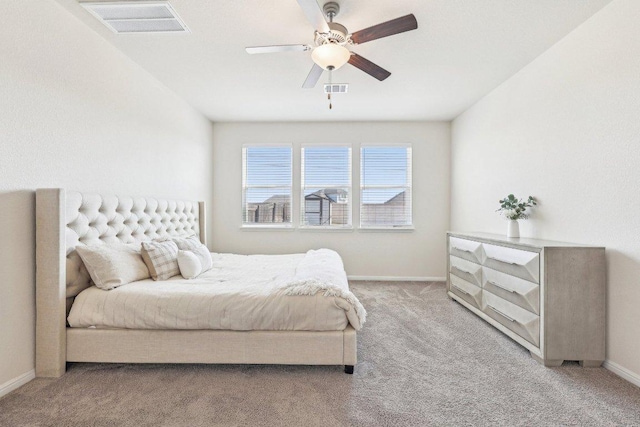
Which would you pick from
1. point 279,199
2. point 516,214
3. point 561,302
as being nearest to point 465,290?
point 516,214

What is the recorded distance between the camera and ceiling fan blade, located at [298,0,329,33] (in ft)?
5.58

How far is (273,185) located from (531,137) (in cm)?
346

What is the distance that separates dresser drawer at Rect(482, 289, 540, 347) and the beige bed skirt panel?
4.53 ft

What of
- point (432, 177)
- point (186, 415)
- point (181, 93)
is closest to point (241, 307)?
point (186, 415)

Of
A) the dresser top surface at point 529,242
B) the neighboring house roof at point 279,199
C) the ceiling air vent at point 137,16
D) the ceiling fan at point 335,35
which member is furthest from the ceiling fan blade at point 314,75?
the neighboring house roof at point 279,199

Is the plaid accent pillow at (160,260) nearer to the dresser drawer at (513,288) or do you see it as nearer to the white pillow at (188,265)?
the white pillow at (188,265)

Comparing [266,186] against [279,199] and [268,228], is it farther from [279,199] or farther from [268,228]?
[268,228]

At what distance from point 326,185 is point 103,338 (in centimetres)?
348

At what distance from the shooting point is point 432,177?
4797mm

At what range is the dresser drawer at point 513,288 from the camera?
7.40ft

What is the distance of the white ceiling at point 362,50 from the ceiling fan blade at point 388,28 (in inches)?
10.4

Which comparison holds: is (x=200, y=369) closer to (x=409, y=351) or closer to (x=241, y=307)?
(x=241, y=307)

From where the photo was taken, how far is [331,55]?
207cm

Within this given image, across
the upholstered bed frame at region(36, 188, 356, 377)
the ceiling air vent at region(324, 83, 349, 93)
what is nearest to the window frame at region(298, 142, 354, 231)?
the ceiling air vent at region(324, 83, 349, 93)
